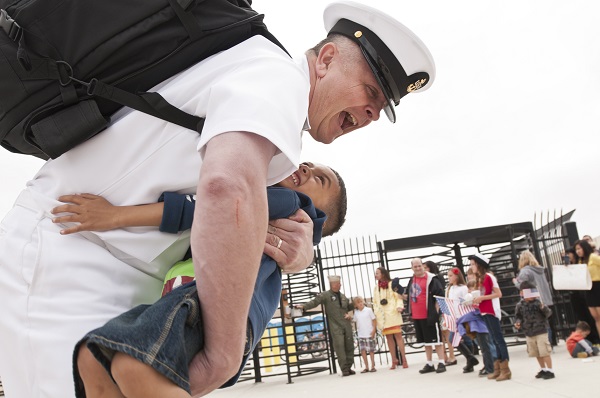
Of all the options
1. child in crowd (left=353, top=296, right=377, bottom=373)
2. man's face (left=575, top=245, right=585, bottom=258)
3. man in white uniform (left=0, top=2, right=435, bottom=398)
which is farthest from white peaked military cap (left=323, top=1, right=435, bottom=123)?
child in crowd (left=353, top=296, right=377, bottom=373)

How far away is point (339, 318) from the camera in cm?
1333

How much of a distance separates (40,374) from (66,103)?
0.59 meters

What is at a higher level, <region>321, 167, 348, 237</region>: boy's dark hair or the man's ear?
the man's ear

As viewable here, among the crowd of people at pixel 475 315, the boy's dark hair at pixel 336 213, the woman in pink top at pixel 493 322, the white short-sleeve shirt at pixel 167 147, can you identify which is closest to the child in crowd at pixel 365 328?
the crowd of people at pixel 475 315

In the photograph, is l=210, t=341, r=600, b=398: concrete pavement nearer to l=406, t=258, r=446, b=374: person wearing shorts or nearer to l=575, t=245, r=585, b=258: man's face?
l=406, t=258, r=446, b=374: person wearing shorts

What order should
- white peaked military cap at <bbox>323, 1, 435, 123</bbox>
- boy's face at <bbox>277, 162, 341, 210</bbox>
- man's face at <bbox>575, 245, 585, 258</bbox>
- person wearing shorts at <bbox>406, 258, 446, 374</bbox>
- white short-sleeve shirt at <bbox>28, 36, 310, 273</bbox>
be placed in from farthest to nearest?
person wearing shorts at <bbox>406, 258, 446, 374</bbox> < man's face at <bbox>575, 245, 585, 258</bbox> < boy's face at <bbox>277, 162, 341, 210</bbox> < white peaked military cap at <bbox>323, 1, 435, 123</bbox> < white short-sleeve shirt at <bbox>28, 36, 310, 273</bbox>

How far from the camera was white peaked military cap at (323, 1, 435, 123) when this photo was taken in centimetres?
183

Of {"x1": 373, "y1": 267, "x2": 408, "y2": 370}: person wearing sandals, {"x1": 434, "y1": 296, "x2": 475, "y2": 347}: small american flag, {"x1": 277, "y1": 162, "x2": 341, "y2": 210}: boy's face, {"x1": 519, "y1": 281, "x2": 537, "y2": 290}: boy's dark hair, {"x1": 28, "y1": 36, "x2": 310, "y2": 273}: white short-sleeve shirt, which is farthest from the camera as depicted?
{"x1": 373, "y1": 267, "x2": 408, "y2": 370}: person wearing sandals

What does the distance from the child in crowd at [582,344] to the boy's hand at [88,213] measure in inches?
451

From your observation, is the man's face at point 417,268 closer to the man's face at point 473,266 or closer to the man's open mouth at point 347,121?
the man's face at point 473,266

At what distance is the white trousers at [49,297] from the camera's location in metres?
1.30

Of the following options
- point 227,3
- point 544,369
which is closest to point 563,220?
point 544,369

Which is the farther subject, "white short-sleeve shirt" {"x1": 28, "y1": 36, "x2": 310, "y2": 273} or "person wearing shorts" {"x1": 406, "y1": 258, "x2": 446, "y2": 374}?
"person wearing shorts" {"x1": 406, "y1": 258, "x2": 446, "y2": 374}

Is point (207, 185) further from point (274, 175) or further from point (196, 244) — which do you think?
point (274, 175)
